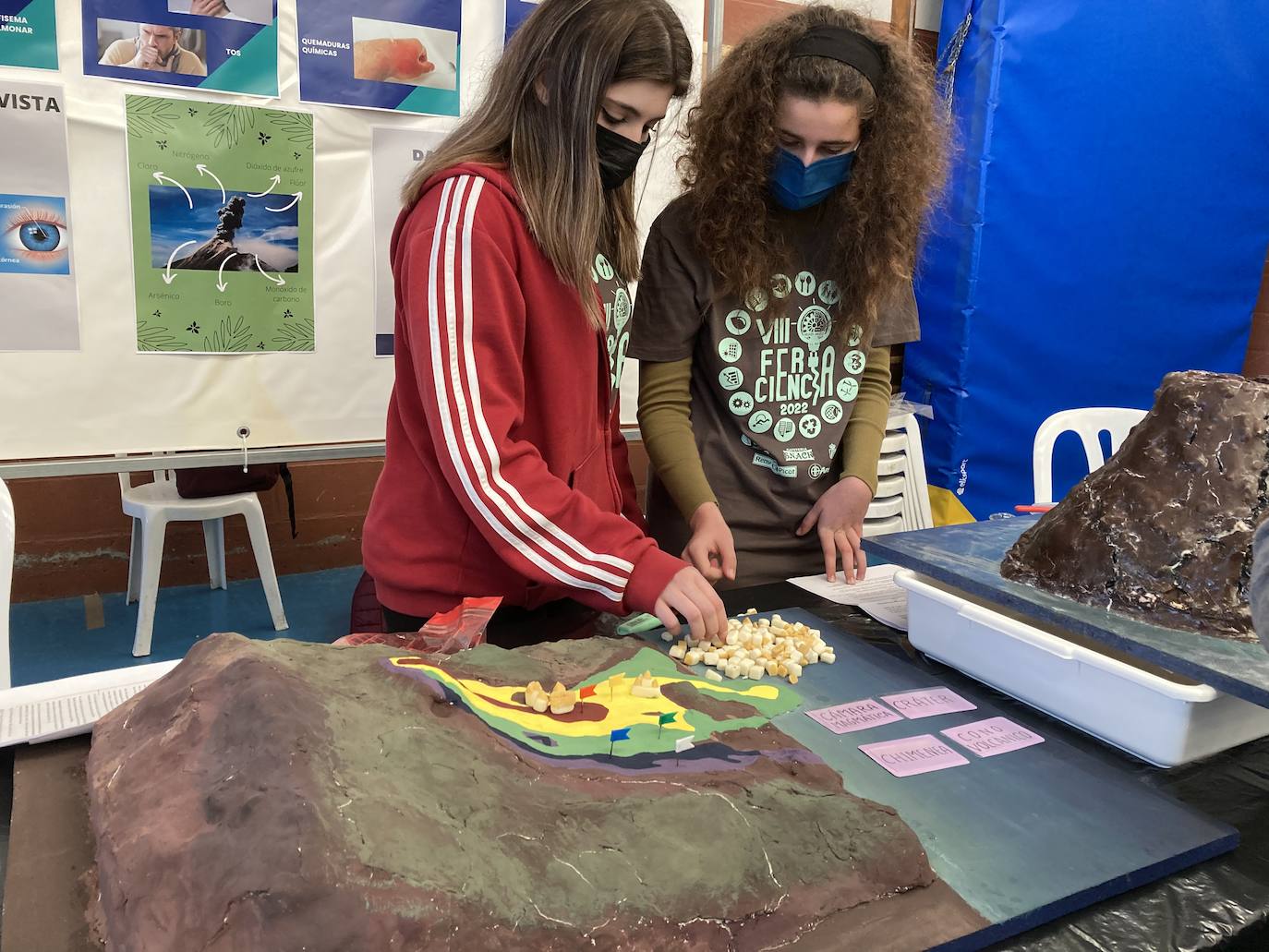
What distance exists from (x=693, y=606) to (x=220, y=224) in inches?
73.7

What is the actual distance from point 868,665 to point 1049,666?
0.21 metres

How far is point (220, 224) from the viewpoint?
2338 mm

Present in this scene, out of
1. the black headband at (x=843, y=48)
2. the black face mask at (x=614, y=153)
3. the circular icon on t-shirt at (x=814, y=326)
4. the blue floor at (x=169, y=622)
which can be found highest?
the black headband at (x=843, y=48)

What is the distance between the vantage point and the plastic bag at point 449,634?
103cm

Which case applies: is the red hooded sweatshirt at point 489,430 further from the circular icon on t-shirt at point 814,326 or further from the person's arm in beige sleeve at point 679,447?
the circular icon on t-shirt at point 814,326

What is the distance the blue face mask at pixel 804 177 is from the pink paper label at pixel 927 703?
83 cm

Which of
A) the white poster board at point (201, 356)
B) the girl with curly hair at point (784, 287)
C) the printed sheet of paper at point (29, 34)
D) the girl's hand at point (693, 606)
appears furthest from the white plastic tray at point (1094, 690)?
the printed sheet of paper at point (29, 34)

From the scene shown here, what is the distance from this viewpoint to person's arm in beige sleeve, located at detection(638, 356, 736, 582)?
1.46 meters

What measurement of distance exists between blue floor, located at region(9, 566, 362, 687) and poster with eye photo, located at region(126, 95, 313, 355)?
0.90 metres

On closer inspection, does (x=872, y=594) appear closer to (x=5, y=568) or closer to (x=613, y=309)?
(x=613, y=309)

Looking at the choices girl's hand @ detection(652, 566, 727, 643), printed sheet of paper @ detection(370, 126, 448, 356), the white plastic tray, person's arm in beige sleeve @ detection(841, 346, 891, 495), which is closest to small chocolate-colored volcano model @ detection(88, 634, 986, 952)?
girl's hand @ detection(652, 566, 727, 643)

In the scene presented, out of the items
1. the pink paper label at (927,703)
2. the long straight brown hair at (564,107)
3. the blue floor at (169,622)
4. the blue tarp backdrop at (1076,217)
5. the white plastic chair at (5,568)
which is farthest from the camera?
the blue tarp backdrop at (1076,217)

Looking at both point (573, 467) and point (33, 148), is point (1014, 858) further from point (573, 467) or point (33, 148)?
point (33, 148)

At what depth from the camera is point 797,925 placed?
66 cm
